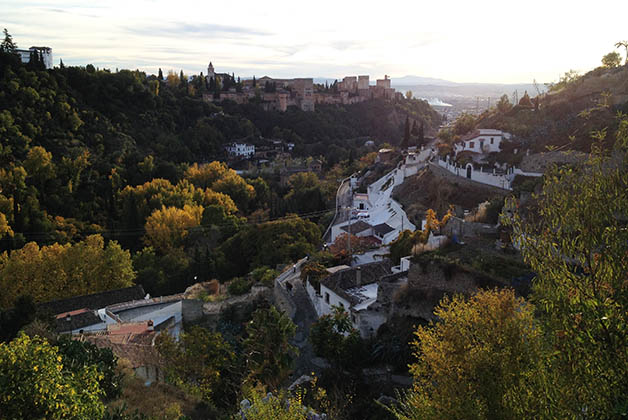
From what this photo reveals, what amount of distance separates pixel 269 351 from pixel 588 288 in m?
8.30

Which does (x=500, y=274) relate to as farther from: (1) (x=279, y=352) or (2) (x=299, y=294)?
(2) (x=299, y=294)

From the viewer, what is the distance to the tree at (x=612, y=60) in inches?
1238

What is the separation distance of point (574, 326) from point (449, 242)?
995cm

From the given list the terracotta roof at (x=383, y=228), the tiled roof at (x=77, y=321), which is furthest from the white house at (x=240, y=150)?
the tiled roof at (x=77, y=321)

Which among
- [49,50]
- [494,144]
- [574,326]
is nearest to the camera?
[574,326]

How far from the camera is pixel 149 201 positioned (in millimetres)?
36500

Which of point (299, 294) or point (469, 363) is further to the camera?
point (299, 294)

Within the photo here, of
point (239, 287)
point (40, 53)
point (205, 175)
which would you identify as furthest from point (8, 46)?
point (239, 287)

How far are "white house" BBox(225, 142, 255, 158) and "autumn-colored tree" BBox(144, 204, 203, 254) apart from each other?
87.4ft

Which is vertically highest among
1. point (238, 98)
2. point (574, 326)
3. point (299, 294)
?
point (238, 98)

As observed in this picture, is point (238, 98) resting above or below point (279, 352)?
above

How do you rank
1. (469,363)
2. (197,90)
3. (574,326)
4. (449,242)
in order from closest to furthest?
1. (574,326)
2. (469,363)
3. (449,242)
4. (197,90)

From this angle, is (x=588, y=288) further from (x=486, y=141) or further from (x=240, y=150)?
(x=240, y=150)

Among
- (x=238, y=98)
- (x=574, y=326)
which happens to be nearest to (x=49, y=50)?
(x=238, y=98)
